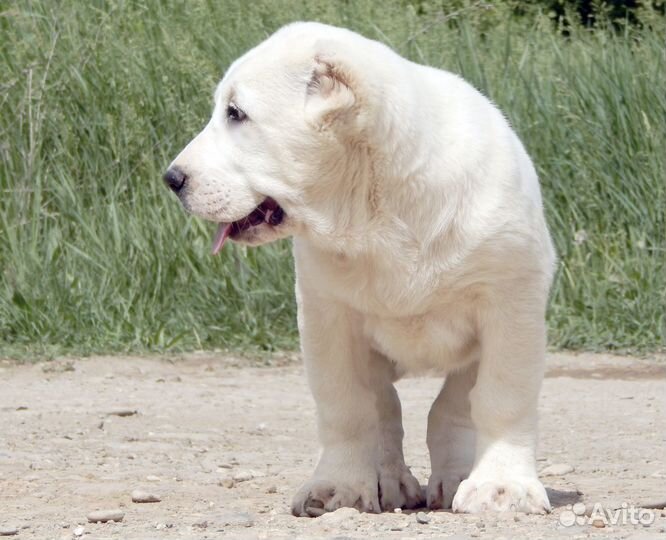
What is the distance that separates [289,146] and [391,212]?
32cm

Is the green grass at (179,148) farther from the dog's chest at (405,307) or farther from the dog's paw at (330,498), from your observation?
the dog's chest at (405,307)

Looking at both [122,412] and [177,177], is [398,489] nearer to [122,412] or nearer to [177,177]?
[177,177]

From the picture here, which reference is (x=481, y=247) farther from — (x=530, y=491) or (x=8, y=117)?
(x=8, y=117)

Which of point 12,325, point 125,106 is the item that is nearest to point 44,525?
point 12,325

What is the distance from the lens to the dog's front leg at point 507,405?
3.70 metres

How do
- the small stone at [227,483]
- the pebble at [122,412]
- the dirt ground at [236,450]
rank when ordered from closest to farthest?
1. the dirt ground at [236,450]
2. the small stone at [227,483]
3. the pebble at [122,412]

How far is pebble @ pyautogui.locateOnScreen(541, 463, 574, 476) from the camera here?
458 centimetres

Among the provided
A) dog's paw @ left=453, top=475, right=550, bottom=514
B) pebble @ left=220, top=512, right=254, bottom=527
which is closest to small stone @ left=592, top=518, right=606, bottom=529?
dog's paw @ left=453, top=475, right=550, bottom=514

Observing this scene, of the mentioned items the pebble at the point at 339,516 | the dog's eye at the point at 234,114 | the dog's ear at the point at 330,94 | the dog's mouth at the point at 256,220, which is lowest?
the pebble at the point at 339,516

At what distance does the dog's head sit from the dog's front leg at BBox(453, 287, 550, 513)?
50 centimetres

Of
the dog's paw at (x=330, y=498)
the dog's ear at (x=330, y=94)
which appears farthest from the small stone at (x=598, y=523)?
the dog's ear at (x=330, y=94)

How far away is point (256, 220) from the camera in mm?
3779

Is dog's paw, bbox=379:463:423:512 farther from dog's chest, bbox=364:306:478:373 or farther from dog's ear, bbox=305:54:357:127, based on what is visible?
dog's ear, bbox=305:54:357:127

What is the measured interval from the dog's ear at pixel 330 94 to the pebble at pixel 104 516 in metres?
1.17
